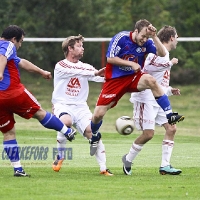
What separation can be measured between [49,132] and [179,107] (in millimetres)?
6909

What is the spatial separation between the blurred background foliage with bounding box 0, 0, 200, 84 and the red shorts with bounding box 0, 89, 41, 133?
16.2 m

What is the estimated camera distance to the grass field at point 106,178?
830 cm

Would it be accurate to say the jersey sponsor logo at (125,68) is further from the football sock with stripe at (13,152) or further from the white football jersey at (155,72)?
the football sock with stripe at (13,152)

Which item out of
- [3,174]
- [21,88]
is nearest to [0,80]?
[21,88]

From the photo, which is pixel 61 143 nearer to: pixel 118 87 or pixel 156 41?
pixel 118 87

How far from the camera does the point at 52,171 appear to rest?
1071cm

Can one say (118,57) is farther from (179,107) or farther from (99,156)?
(179,107)

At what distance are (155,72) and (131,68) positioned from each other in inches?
31.7

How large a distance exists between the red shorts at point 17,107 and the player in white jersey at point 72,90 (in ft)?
3.61

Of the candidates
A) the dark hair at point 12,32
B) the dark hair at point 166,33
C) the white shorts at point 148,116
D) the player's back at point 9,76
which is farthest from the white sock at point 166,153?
the dark hair at point 12,32

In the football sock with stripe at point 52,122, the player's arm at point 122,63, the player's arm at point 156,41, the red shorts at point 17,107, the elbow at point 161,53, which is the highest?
the player's arm at point 156,41

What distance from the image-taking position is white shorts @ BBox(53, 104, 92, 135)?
426 inches

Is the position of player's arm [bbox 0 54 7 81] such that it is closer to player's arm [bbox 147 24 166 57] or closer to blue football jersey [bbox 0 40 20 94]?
blue football jersey [bbox 0 40 20 94]

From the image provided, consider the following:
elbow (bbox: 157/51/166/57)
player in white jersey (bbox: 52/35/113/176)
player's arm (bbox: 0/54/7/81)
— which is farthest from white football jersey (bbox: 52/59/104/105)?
player's arm (bbox: 0/54/7/81)
